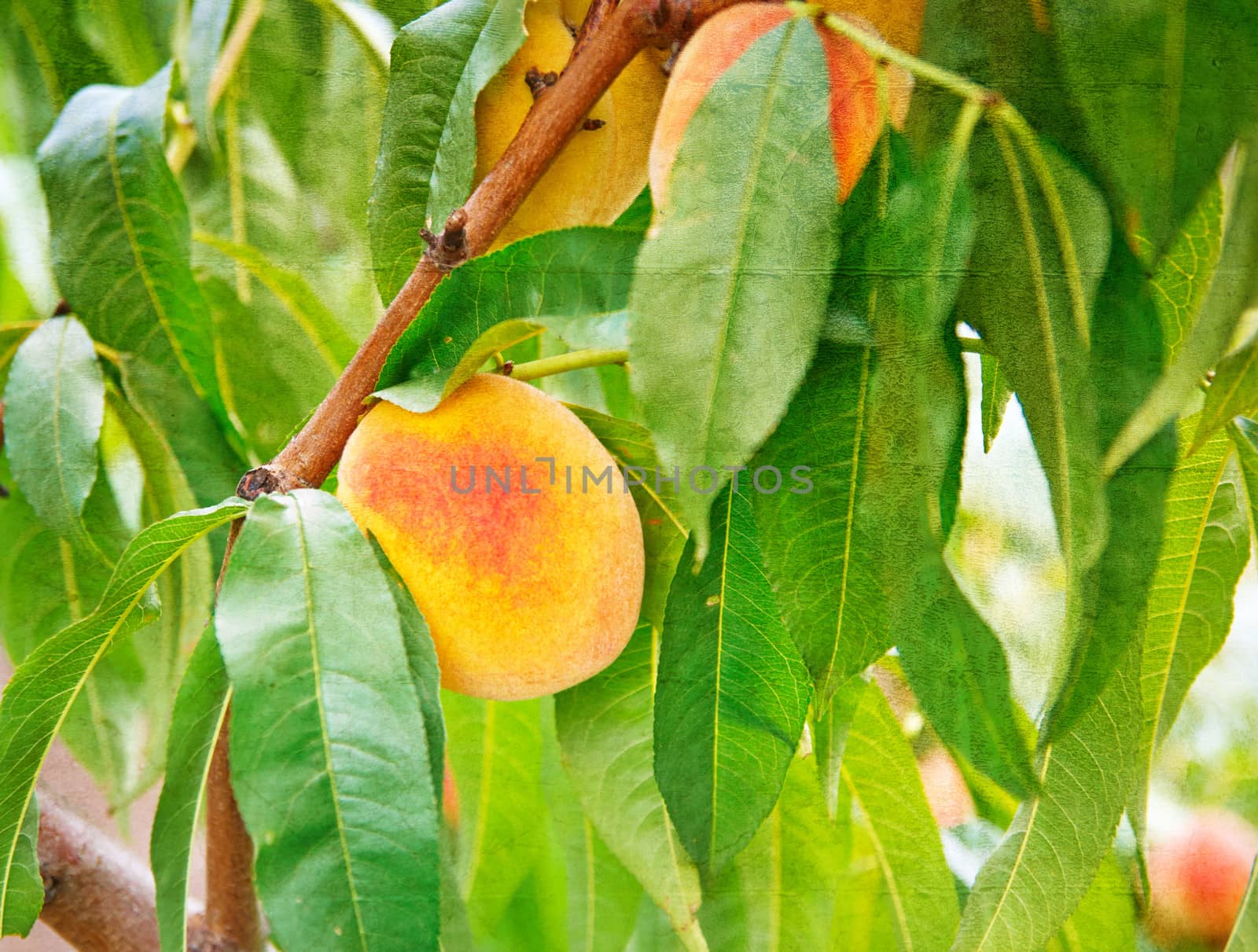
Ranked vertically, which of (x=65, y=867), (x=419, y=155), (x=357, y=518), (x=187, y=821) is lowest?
(x=65, y=867)

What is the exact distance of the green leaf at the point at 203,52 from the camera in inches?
21.4

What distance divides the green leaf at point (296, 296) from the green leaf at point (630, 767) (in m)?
0.21

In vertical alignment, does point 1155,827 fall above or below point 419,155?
below

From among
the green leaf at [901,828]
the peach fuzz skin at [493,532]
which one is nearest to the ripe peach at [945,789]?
the green leaf at [901,828]

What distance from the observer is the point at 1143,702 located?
535 millimetres

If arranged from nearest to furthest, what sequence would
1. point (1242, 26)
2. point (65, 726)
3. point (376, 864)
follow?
point (376, 864) → point (1242, 26) → point (65, 726)

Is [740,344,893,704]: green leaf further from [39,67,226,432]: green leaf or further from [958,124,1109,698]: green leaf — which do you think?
[39,67,226,432]: green leaf

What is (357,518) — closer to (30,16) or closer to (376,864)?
(376,864)

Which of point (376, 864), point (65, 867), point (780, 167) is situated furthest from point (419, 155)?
point (65, 867)

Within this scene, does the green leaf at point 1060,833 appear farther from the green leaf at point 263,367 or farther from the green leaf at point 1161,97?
the green leaf at point 263,367

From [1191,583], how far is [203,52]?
1.88 ft

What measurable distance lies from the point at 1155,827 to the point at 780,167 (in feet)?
1.35

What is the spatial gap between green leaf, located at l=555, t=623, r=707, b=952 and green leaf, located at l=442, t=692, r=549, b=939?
7 centimetres

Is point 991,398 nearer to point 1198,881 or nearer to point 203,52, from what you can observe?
point 1198,881
